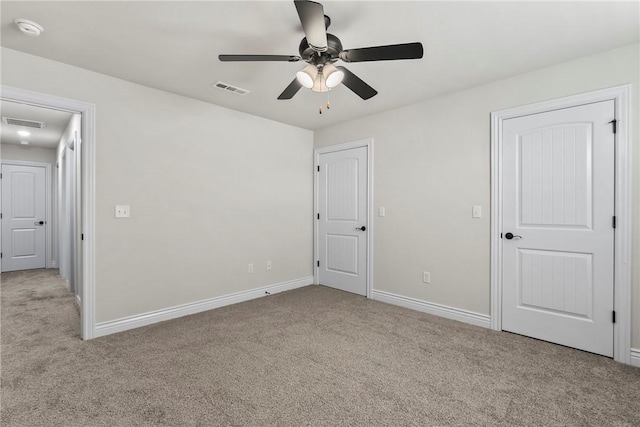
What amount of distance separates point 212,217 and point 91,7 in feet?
7.12

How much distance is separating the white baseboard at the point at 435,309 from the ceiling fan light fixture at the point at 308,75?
→ 266 cm

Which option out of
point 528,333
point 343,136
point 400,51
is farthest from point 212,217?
point 528,333

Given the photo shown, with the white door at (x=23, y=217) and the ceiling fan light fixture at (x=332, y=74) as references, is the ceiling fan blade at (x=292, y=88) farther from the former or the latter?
the white door at (x=23, y=217)

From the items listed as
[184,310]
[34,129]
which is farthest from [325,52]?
[34,129]

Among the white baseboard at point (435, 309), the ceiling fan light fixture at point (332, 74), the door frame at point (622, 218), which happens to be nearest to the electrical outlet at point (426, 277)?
the white baseboard at point (435, 309)

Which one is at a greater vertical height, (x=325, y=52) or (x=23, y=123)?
(x=23, y=123)

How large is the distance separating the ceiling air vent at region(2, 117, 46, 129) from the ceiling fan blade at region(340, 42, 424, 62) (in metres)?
4.78

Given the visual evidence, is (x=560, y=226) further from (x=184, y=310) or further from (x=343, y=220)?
(x=184, y=310)

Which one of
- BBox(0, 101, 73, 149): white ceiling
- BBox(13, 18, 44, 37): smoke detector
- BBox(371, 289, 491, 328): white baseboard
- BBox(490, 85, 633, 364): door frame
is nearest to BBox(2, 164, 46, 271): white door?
BBox(0, 101, 73, 149): white ceiling

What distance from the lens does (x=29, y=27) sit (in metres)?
2.05

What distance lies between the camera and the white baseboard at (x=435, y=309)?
305 centimetres

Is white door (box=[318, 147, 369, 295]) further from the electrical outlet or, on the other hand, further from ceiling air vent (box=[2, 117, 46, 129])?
ceiling air vent (box=[2, 117, 46, 129])

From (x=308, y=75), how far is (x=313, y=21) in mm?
494

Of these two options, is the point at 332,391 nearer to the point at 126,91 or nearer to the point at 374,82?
the point at 374,82
